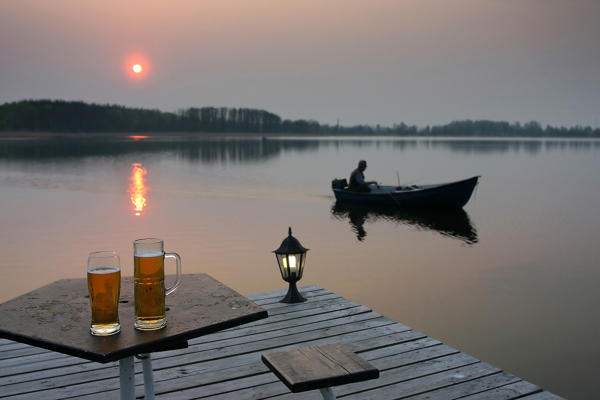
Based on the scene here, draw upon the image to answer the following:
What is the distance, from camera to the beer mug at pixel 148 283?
1839 millimetres

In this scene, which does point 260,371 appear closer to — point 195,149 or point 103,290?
point 103,290

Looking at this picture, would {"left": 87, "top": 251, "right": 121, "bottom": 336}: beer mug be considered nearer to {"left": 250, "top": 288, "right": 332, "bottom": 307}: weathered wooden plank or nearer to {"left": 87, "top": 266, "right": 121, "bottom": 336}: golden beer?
{"left": 87, "top": 266, "right": 121, "bottom": 336}: golden beer

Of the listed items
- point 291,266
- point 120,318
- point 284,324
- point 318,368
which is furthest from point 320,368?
point 291,266

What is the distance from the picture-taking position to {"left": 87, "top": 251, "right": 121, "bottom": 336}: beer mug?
1785 mm

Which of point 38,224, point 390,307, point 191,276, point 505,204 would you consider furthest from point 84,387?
point 505,204

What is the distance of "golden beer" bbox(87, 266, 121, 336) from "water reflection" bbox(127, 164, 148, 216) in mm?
17908

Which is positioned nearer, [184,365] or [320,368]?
[320,368]

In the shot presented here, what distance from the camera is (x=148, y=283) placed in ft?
6.03

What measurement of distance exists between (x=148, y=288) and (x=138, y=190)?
26.0 meters

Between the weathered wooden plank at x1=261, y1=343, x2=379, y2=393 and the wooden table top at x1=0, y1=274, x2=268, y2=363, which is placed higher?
the wooden table top at x1=0, y1=274, x2=268, y2=363

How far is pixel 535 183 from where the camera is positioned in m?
32.2

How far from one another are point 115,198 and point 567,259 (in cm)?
1779

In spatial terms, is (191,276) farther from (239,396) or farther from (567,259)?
(567,259)

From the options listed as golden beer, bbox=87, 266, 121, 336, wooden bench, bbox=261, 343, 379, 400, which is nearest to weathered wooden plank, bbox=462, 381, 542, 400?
wooden bench, bbox=261, 343, 379, 400
